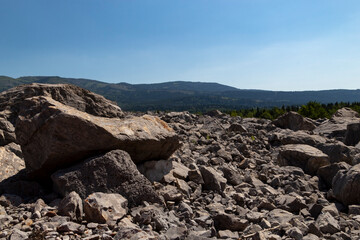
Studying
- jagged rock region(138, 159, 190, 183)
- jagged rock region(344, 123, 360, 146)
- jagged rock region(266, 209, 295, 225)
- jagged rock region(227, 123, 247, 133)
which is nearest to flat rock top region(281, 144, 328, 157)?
jagged rock region(227, 123, 247, 133)

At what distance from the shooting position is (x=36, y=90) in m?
10.1

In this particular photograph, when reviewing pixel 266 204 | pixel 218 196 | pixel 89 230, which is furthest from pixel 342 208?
pixel 89 230

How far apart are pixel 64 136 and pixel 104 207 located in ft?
7.67

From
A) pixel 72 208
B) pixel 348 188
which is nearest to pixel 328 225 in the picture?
pixel 348 188

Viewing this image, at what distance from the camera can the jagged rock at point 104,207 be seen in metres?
5.68

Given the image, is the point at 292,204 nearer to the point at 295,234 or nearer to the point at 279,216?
the point at 279,216

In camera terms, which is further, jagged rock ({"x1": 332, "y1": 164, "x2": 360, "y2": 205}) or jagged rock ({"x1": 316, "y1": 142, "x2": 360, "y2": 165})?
jagged rock ({"x1": 316, "y1": 142, "x2": 360, "y2": 165})

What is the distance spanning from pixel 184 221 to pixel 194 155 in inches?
250

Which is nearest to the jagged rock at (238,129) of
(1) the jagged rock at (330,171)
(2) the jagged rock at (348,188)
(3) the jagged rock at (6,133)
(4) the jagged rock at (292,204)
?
(1) the jagged rock at (330,171)

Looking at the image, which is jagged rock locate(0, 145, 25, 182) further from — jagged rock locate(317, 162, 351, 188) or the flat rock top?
the flat rock top

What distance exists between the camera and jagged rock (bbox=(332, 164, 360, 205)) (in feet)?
29.0

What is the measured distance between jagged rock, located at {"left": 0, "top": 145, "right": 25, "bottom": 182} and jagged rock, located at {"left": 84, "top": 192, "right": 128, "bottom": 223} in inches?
145

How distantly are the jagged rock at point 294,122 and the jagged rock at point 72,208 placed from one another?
26161 millimetres

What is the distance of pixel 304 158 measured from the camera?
1384 cm
